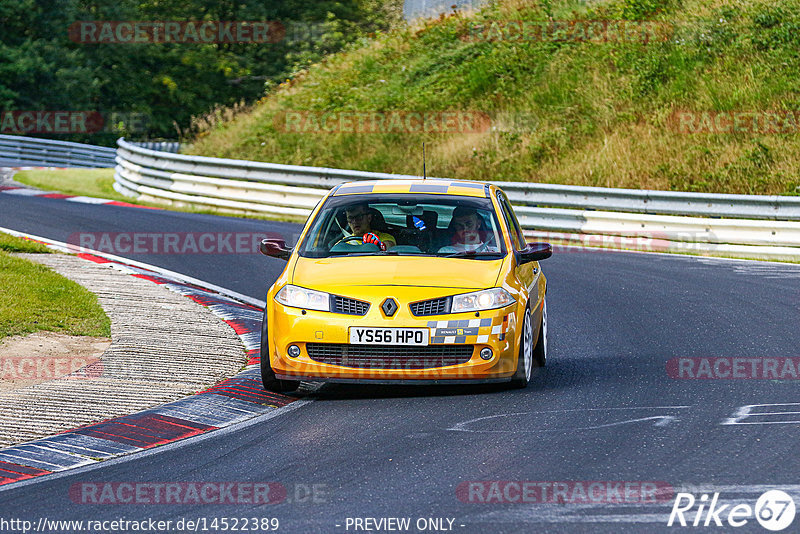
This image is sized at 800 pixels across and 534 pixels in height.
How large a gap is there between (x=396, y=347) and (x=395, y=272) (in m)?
0.67

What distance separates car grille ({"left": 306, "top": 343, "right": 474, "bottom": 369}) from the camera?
8297mm

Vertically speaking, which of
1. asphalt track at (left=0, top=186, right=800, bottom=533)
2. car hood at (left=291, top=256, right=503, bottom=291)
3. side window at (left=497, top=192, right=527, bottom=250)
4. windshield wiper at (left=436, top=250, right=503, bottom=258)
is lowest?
asphalt track at (left=0, top=186, right=800, bottom=533)

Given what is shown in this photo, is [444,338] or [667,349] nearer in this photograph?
[444,338]

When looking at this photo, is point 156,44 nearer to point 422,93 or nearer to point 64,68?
point 64,68

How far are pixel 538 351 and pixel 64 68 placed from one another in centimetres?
3938

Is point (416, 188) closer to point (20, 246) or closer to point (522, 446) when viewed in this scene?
point (522, 446)

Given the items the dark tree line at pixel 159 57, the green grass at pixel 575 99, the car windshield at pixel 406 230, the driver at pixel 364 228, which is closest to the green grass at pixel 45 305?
the car windshield at pixel 406 230

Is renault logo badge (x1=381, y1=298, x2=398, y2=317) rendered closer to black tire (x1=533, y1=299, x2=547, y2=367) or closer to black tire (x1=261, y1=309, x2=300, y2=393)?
black tire (x1=261, y1=309, x2=300, y2=393)

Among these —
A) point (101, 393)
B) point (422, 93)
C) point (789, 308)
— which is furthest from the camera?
point (422, 93)

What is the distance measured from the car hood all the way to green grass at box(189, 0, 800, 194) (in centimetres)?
1472

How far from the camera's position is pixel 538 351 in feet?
31.8

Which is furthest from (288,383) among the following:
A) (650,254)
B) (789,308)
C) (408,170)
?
(408,170)

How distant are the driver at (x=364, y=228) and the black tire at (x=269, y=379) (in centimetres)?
122

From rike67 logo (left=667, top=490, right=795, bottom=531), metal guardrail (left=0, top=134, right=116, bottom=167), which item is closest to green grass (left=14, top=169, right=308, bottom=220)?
metal guardrail (left=0, top=134, right=116, bottom=167)
